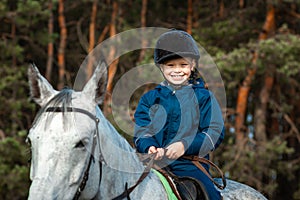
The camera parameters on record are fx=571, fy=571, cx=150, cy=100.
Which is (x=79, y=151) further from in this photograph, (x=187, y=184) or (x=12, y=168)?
(x=12, y=168)

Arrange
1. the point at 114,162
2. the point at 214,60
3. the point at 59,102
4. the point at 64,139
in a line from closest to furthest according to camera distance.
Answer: the point at 64,139
the point at 59,102
the point at 114,162
the point at 214,60

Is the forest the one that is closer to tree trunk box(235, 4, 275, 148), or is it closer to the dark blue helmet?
tree trunk box(235, 4, 275, 148)

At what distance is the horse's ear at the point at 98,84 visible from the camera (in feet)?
10.5

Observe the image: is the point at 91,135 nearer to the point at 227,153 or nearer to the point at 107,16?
the point at 227,153

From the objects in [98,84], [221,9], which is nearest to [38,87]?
[98,84]

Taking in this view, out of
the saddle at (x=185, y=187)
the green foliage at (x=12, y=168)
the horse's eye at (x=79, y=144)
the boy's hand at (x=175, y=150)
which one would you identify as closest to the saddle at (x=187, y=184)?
the saddle at (x=185, y=187)

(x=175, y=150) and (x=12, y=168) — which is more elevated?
(x=175, y=150)

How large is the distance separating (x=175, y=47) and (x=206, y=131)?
0.71 metres

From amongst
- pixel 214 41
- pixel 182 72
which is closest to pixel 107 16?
pixel 214 41

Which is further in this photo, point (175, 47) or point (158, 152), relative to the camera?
point (175, 47)

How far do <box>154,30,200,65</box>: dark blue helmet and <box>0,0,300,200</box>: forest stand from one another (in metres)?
10.2

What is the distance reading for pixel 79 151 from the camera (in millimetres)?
3123

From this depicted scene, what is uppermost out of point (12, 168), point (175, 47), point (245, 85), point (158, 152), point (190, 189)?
point (175, 47)

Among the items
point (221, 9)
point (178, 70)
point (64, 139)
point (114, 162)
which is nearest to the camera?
point (64, 139)
